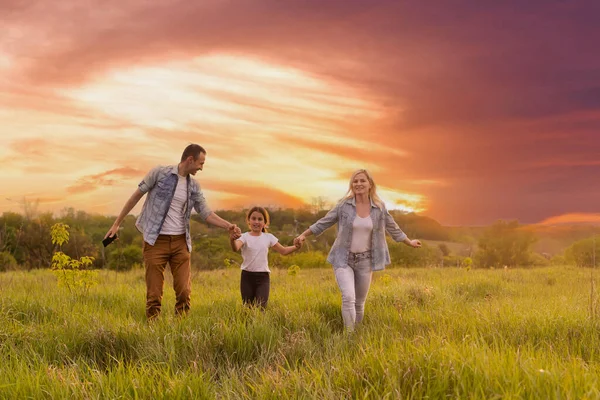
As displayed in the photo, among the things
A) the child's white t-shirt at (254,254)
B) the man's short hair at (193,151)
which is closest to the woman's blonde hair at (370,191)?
the child's white t-shirt at (254,254)

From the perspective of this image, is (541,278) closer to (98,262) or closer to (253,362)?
(253,362)

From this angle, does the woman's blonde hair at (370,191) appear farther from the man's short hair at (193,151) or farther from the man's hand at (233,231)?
the man's short hair at (193,151)

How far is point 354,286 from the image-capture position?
6984 mm

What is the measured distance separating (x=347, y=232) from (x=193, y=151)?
250 centimetres

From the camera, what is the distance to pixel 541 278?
1330 cm

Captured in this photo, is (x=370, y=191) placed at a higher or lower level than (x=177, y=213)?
higher

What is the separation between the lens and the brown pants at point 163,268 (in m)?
7.21

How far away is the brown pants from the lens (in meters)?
7.21

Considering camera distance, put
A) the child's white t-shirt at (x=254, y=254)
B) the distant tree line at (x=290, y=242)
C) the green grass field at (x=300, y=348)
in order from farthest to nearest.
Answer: the distant tree line at (x=290, y=242), the child's white t-shirt at (x=254, y=254), the green grass field at (x=300, y=348)

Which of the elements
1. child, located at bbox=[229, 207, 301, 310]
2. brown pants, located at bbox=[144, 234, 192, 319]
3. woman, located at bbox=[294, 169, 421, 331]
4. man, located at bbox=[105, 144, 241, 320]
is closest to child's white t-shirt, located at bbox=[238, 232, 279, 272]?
child, located at bbox=[229, 207, 301, 310]

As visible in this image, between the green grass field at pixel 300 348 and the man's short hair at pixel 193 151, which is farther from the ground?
the man's short hair at pixel 193 151

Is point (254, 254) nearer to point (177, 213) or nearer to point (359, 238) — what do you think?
point (177, 213)

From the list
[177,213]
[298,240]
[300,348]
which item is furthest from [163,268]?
[300,348]

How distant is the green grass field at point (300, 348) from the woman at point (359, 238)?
2.03 ft
